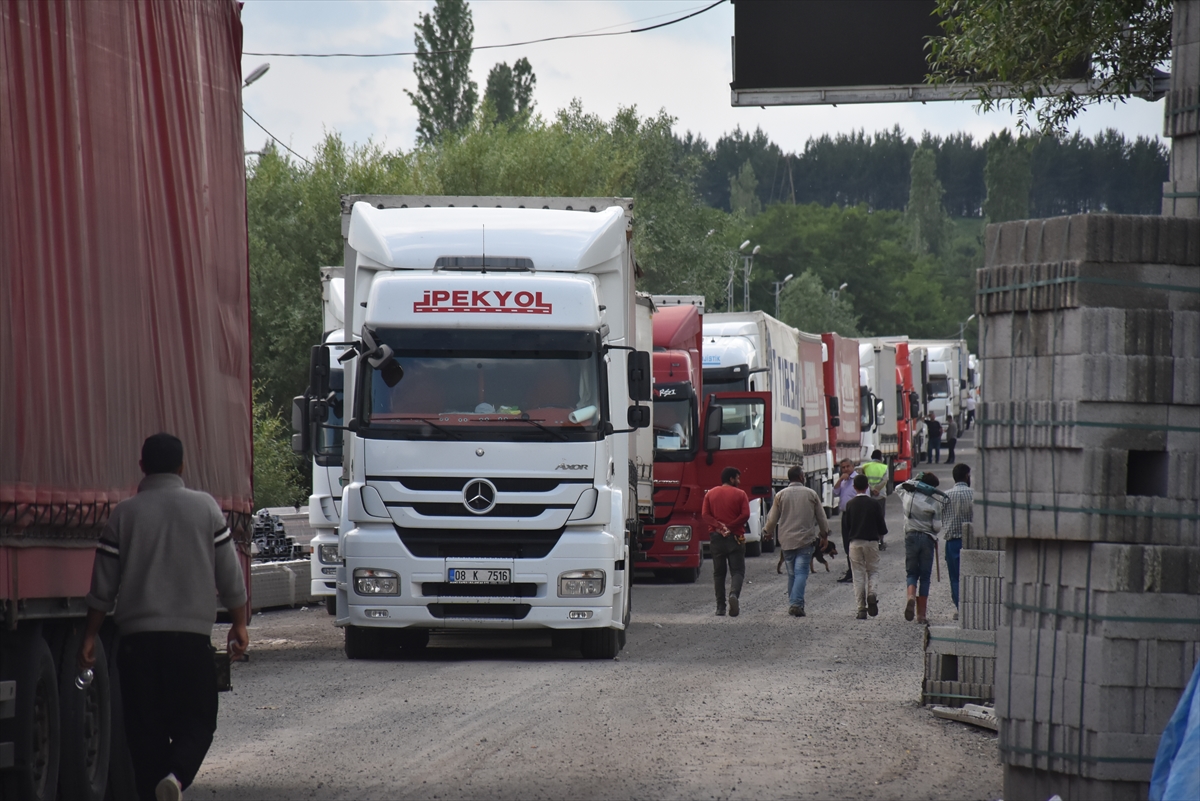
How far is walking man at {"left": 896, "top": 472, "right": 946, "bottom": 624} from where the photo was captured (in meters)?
18.6

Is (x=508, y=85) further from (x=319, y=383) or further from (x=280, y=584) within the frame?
(x=319, y=383)

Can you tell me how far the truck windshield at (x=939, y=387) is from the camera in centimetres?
6894

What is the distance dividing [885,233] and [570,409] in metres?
126

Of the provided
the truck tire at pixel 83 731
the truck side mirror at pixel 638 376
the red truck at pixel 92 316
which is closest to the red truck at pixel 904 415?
the truck side mirror at pixel 638 376

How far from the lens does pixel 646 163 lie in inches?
2739

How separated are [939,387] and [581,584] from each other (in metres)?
57.0

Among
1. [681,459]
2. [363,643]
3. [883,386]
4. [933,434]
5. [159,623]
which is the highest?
[159,623]

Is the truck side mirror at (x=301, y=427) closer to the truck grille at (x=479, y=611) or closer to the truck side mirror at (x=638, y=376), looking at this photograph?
the truck grille at (x=479, y=611)

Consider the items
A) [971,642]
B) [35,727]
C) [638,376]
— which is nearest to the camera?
[35,727]

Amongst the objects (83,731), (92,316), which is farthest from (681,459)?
(92,316)

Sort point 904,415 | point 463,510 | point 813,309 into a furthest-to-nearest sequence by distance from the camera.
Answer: point 813,309, point 904,415, point 463,510

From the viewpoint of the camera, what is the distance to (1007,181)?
161250 mm

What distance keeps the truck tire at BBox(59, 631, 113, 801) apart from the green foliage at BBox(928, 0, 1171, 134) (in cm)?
950

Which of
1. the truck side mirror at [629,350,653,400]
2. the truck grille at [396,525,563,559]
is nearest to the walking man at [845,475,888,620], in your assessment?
the truck side mirror at [629,350,653,400]
